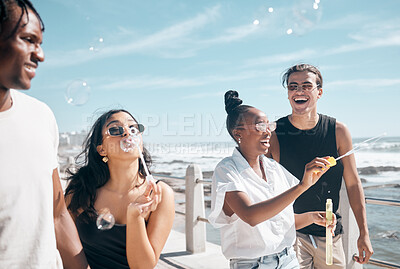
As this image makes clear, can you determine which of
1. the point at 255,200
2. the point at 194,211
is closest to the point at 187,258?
A: the point at 194,211

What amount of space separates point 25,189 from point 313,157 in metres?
1.79

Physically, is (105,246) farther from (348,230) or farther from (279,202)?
(348,230)

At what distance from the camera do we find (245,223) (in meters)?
1.86

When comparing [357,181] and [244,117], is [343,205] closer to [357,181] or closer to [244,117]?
[357,181]

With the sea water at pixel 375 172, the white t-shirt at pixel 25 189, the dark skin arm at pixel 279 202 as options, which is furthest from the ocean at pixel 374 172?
the white t-shirt at pixel 25 189

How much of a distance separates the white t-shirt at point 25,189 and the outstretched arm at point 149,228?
458 millimetres

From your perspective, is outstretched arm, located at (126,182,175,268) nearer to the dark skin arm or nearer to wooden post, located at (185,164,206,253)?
the dark skin arm

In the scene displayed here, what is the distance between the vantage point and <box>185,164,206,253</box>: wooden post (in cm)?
498

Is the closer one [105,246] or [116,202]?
[105,246]

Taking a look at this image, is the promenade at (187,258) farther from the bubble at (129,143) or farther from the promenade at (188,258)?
the bubble at (129,143)

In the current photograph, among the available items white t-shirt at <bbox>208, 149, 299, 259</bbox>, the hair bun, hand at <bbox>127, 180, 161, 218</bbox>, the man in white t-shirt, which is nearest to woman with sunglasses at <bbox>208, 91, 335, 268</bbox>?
white t-shirt at <bbox>208, 149, 299, 259</bbox>

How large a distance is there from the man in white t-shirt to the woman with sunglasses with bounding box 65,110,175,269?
519mm

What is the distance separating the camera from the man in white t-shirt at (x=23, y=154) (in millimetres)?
1086

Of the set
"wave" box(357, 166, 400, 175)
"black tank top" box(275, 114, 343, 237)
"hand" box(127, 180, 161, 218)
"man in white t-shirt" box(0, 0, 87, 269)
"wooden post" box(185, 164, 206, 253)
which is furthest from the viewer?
"wave" box(357, 166, 400, 175)
